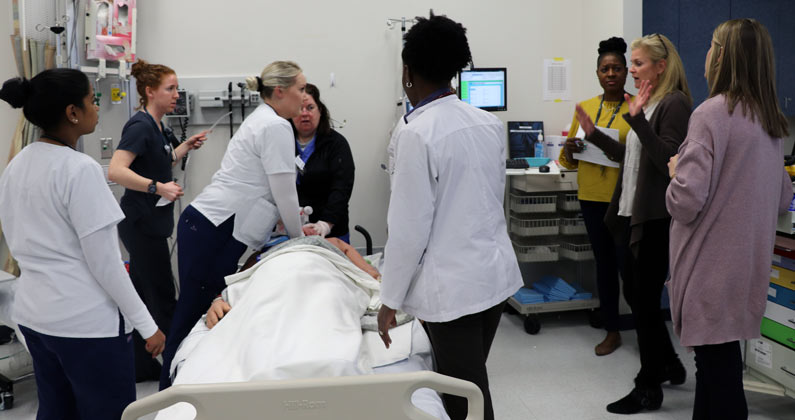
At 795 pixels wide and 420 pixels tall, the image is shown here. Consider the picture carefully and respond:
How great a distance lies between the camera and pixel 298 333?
1.75 metres

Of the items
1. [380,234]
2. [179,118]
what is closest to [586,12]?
[380,234]

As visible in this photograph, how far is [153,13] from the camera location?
3797mm

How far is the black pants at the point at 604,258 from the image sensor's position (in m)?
3.18

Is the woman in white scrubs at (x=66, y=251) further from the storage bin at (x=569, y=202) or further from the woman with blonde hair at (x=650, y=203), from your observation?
the storage bin at (x=569, y=202)

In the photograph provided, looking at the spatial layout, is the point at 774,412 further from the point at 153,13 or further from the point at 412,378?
the point at 153,13

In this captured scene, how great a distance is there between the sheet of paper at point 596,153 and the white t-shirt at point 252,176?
60.6 inches

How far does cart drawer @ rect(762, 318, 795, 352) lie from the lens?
2.35m

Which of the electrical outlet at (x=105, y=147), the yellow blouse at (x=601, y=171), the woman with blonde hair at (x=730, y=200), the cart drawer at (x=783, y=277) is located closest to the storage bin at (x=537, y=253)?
the yellow blouse at (x=601, y=171)

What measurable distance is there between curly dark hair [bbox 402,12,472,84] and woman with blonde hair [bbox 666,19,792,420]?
0.76m

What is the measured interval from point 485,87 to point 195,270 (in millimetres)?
2295

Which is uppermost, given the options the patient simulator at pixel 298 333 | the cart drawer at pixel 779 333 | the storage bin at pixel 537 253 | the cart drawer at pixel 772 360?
the patient simulator at pixel 298 333

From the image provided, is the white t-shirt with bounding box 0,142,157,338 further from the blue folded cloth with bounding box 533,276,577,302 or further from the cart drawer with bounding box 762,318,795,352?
the blue folded cloth with bounding box 533,276,577,302

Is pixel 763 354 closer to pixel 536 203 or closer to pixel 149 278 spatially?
pixel 536 203

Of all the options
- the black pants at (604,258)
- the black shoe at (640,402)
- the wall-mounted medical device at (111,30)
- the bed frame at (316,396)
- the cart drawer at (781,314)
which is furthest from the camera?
the wall-mounted medical device at (111,30)
